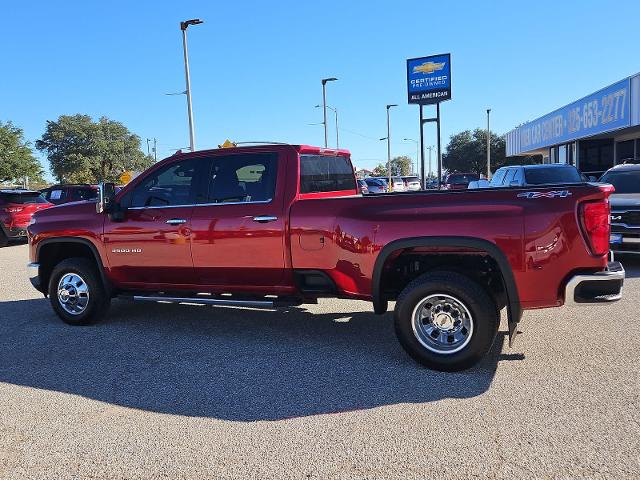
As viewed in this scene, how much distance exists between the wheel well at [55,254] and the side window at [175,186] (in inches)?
39.1

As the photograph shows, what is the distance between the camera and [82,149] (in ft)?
210

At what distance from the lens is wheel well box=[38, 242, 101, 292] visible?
644 centimetres

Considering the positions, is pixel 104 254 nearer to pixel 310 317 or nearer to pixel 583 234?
pixel 310 317

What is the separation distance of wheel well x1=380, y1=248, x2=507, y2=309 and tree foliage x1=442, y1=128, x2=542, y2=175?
7250 cm

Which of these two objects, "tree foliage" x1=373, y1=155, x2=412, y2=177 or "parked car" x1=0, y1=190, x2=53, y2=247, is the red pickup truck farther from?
"tree foliage" x1=373, y1=155, x2=412, y2=177

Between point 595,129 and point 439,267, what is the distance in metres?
21.1

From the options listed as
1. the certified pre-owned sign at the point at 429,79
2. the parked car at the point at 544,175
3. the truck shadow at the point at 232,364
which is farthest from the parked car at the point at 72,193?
the certified pre-owned sign at the point at 429,79

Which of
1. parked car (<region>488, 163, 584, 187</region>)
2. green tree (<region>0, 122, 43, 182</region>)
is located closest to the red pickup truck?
parked car (<region>488, 163, 584, 187</region>)

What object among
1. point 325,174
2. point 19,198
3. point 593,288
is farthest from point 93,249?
point 19,198

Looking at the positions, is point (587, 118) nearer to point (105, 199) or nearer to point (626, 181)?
point (626, 181)

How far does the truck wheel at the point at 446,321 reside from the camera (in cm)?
446

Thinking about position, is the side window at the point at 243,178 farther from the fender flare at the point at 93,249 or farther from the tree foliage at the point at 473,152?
the tree foliage at the point at 473,152

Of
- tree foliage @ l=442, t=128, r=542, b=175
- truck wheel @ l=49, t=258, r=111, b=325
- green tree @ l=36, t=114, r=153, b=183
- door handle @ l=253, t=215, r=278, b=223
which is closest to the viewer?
door handle @ l=253, t=215, r=278, b=223

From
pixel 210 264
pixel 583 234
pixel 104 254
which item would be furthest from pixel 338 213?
pixel 104 254
